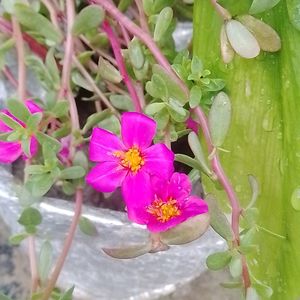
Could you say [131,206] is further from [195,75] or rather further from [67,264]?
[67,264]

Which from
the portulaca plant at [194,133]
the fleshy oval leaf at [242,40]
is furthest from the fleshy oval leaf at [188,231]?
the fleshy oval leaf at [242,40]

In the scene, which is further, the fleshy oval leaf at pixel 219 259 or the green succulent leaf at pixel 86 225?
the green succulent leaf at pixel 86 225

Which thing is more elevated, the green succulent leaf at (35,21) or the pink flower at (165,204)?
the green succulent leaf at (35,21)

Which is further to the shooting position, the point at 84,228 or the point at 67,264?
the point at 67,264

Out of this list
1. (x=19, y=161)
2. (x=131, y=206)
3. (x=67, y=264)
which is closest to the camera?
(x=131, y=206)

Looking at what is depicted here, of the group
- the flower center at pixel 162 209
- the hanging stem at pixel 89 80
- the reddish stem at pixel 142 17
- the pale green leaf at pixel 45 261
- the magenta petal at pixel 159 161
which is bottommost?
the pale green leaf at pixel 45 261

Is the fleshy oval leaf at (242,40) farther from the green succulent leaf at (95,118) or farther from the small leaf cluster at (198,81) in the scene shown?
the green succulent leaf at (95,118)

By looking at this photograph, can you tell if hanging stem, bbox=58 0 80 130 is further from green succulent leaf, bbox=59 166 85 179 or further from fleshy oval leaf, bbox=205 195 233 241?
fleshy oval leaf, bbox=205 195 233 241

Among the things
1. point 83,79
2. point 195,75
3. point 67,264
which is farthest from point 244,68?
point 67,264
